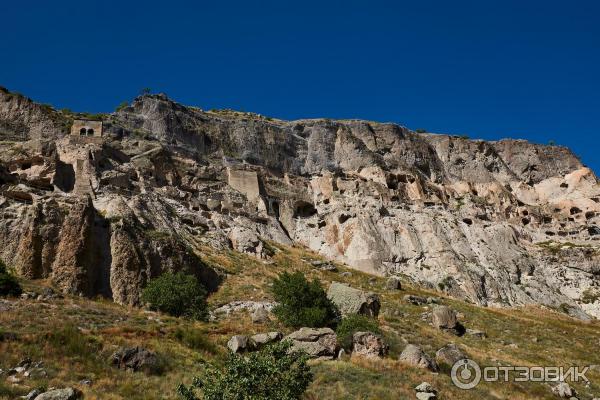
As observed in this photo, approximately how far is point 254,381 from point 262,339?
8.98 meters

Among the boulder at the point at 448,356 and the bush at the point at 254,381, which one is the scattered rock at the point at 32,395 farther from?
the boulder at the point at 448,356

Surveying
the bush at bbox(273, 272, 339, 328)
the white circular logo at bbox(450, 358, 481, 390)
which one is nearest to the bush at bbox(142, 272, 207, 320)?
the bush at bbox(273, 272, 339, 328)

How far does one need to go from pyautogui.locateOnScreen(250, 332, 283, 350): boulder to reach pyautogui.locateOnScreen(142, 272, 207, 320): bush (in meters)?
6.78

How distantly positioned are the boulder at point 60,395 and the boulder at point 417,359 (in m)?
11.7

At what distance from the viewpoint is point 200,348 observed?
18.8 meters

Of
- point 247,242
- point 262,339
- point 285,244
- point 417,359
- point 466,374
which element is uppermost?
point 285,244

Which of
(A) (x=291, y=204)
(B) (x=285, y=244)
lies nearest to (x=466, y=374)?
(B) (x=285, y=244)

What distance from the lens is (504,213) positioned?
6688cm

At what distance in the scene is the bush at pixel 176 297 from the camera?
88.4ft

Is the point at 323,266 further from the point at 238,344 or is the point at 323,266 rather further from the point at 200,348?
the point at 200,348

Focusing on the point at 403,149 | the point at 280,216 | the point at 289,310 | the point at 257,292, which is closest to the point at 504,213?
the point at 403,149

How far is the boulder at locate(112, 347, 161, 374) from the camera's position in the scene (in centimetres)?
1563

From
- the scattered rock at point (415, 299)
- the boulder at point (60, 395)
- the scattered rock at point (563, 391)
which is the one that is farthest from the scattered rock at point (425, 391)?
the scattered rock at point (415, 299)

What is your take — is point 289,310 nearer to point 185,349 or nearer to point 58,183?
point 185,349
